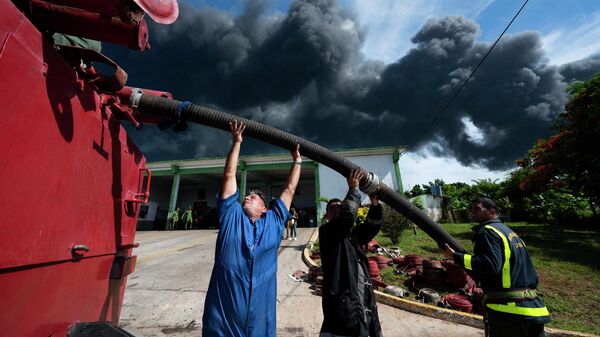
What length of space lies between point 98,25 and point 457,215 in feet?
85.5

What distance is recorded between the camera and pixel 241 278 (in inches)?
73.0

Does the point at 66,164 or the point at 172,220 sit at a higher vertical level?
the point at 172,220

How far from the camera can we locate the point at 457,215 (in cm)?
2264

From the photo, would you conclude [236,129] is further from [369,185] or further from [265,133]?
[369,185]

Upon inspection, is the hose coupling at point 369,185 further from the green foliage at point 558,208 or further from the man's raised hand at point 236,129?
the green foliage at point 558,208

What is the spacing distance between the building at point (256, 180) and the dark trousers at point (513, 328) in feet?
38.9

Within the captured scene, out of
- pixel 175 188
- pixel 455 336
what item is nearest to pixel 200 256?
pixel 455 336

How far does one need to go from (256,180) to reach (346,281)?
24723 millimetres

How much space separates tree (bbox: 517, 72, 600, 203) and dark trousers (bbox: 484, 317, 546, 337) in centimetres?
1136

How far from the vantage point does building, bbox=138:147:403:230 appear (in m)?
19.9

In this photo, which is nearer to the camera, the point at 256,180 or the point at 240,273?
the point at 240,273

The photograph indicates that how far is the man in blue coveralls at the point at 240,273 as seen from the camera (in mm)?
1773

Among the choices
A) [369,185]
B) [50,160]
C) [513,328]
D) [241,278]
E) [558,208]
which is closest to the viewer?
[50,160]

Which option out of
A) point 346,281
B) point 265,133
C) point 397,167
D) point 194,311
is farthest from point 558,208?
point 265,133
